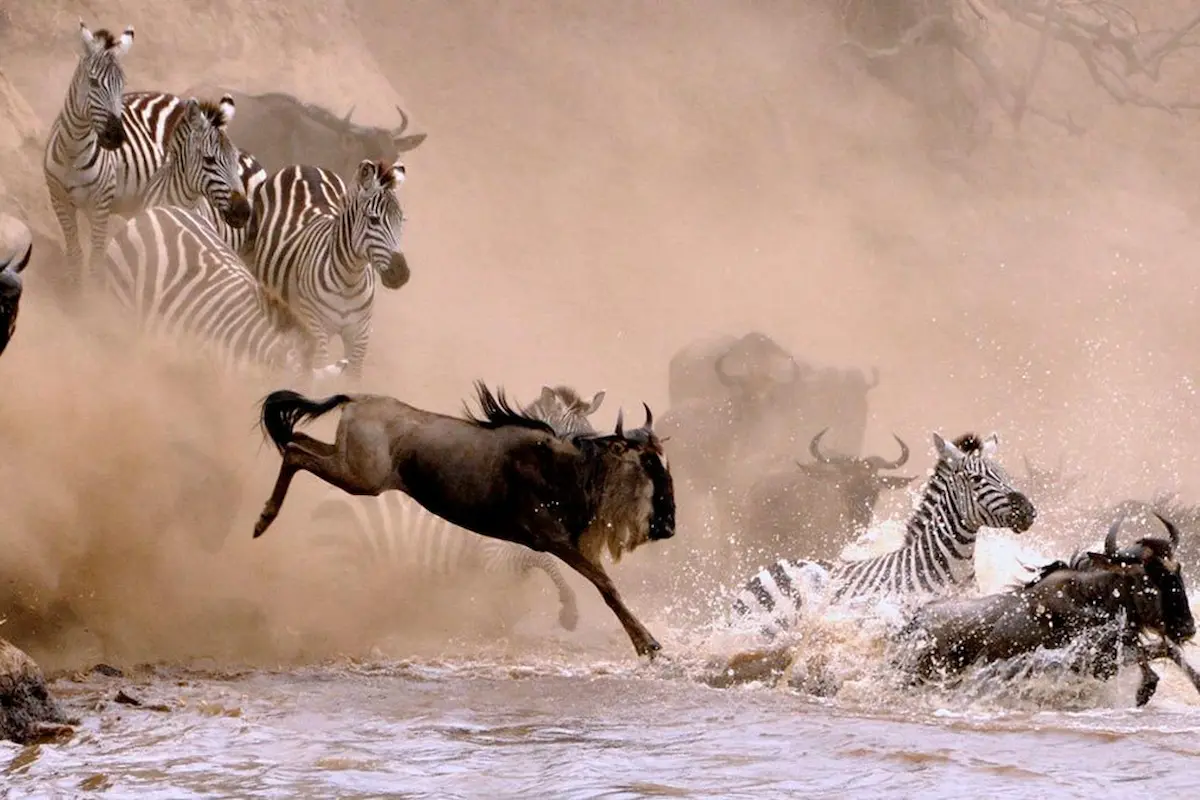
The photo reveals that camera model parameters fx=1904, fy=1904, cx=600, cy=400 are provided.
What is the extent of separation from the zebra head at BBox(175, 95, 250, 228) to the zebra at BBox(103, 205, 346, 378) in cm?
42

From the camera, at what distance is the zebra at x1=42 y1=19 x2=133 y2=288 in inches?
362

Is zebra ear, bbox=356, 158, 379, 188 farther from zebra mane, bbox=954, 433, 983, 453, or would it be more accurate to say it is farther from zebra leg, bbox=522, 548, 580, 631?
zebra mane, bbox=954, 433, 983, 453

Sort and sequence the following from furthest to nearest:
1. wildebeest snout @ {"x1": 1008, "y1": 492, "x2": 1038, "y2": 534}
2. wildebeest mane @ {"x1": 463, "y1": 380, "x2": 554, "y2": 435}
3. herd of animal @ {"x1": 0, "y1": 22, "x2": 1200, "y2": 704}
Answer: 1. wildebeest snout @ {"x1": 1008, "y1": 492, "x2": 1038, "y2": 534}
2. wildebeest mane @ {"x1": 463, "y1": 380, "x2": 554, "y2": 435}
3. herd of animal @ {"x1": 0, "y1": 22, "x2": 1200, "y2": 704}

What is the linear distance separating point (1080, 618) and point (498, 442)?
86.5 inches

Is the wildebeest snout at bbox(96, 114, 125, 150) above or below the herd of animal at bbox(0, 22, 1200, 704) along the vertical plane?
above

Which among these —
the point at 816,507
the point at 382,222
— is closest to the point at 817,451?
the point at 816,507

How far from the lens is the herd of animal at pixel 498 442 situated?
6.79 meters

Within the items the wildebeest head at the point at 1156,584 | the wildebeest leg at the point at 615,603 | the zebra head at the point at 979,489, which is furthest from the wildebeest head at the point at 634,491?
the wildebeest head at the point at 1156,584

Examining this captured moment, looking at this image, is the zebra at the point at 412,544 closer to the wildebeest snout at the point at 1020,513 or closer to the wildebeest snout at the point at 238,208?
the wildebeest snout at the point at 238,208

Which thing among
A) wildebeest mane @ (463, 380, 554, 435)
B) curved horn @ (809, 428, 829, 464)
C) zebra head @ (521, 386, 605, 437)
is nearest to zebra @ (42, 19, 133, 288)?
zebra head @ (521, 386, 605, 437)

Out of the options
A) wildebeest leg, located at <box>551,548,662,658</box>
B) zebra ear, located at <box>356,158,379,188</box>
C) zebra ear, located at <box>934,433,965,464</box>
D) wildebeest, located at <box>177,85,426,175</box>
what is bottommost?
wildebeest leg, located at <box>551,548,662,658</box>

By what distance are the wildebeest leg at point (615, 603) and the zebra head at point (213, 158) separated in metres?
3.00

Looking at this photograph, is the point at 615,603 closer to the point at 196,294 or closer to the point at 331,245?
the point at 331,245

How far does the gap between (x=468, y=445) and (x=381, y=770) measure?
7.39 feet
